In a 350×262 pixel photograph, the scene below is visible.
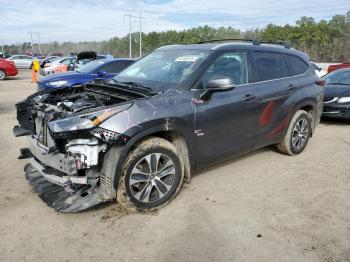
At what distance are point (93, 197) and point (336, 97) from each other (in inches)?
279

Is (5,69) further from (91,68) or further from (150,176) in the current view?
(150,176)

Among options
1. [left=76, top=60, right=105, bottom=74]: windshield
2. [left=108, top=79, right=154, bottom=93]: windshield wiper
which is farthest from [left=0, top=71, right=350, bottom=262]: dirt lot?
[left=76, top=60, right=105, bottom=74]: windshield

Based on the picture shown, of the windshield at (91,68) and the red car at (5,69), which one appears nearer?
the windshield at (91,68)

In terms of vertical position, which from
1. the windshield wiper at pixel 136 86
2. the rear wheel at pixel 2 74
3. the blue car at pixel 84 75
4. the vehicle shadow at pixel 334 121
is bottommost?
the rear wheel at pixel 2 74

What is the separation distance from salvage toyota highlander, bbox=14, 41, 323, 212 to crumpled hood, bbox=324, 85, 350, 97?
3.53 m

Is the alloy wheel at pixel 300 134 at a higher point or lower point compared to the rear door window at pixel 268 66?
lower

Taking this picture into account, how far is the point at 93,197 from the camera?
3.68 meters

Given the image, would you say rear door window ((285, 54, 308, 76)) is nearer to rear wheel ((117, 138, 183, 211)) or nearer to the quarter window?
the quarter window

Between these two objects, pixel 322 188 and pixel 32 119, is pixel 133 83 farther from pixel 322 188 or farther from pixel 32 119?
pixel 322 188

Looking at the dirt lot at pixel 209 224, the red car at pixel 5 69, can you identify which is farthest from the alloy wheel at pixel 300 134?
the red car at pixel 5 69

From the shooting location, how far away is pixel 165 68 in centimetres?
476

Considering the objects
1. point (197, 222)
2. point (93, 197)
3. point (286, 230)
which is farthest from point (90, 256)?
point (286, 230)

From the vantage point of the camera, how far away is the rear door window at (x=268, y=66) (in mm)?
5070

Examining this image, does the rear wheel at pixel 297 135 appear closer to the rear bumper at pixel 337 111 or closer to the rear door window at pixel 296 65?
the rear door window at pixel 296 65
